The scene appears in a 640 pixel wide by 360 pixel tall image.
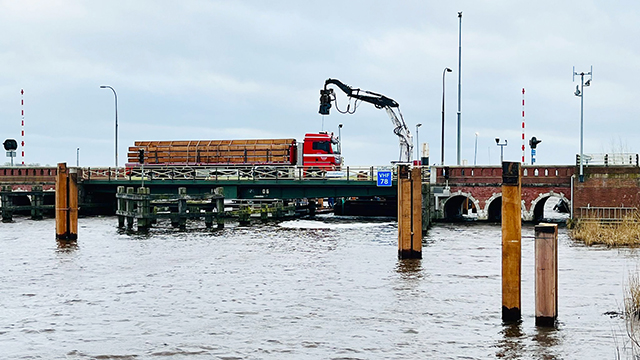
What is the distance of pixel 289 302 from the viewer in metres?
22.0

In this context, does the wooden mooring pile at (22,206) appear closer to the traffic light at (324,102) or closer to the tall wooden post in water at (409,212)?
the traffic light at (324,102)

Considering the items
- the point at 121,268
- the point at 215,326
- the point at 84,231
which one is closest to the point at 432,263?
the point at 121,268

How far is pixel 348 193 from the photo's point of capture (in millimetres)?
54094

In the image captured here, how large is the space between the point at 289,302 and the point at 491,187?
3774 cm

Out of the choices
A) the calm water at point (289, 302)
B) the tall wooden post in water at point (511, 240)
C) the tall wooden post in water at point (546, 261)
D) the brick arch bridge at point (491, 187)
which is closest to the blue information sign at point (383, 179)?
the brick arch bridge at point (491, 187)

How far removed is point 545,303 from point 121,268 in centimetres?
1684

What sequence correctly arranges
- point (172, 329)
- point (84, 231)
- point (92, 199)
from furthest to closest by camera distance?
point (92, 199), point (84, 231), point (172, 329)

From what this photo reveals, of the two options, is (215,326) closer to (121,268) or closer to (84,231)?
(121,268)

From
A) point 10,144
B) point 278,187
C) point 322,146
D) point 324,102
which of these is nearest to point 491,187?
point 322,146

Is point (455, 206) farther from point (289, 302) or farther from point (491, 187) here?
point (289, 302)

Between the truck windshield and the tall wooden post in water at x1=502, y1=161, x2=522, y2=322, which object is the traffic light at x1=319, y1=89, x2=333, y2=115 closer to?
the truck windshield

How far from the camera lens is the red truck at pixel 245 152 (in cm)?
6144

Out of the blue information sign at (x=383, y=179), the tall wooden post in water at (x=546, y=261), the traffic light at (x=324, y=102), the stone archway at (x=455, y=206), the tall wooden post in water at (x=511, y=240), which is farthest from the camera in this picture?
the stone archway at (x=455, y=206)

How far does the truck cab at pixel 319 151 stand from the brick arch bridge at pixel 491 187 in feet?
25.9
